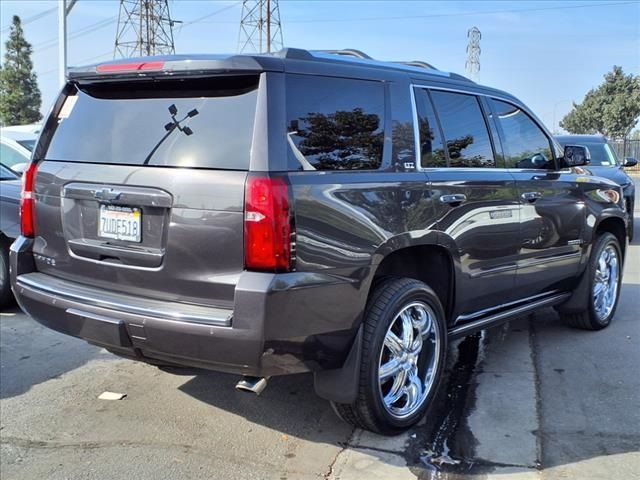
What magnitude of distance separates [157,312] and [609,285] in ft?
14.3

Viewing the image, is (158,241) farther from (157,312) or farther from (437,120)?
(437,120)

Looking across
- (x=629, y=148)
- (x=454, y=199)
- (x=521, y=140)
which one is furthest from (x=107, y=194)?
(x=629, y=148)

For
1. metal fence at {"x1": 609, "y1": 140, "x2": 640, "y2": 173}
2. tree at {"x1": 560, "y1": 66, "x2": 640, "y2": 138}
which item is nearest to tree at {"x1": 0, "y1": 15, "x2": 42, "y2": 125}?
metal fence at {"x1": 609, "y1": 140, "x2": 640, "y2": 173}

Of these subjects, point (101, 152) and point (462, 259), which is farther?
point (462, 259)

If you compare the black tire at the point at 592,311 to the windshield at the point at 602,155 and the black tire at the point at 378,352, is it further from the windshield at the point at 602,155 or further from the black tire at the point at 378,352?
the windshield at the point at 602,155

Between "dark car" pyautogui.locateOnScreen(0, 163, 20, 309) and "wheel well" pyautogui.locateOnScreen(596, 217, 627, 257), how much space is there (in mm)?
5302

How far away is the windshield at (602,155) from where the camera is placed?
10.3 m

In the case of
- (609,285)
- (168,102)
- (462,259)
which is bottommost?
(609,285)

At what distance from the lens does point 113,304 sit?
3.12 metres

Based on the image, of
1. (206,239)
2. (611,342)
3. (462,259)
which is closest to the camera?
(206,239)

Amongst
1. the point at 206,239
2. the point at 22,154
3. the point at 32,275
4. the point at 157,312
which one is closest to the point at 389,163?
the point at 206,239

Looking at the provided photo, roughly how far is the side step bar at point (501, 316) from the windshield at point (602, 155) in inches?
230

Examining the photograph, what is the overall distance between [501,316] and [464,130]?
1.31 m

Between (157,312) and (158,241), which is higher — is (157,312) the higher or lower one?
the lower one
